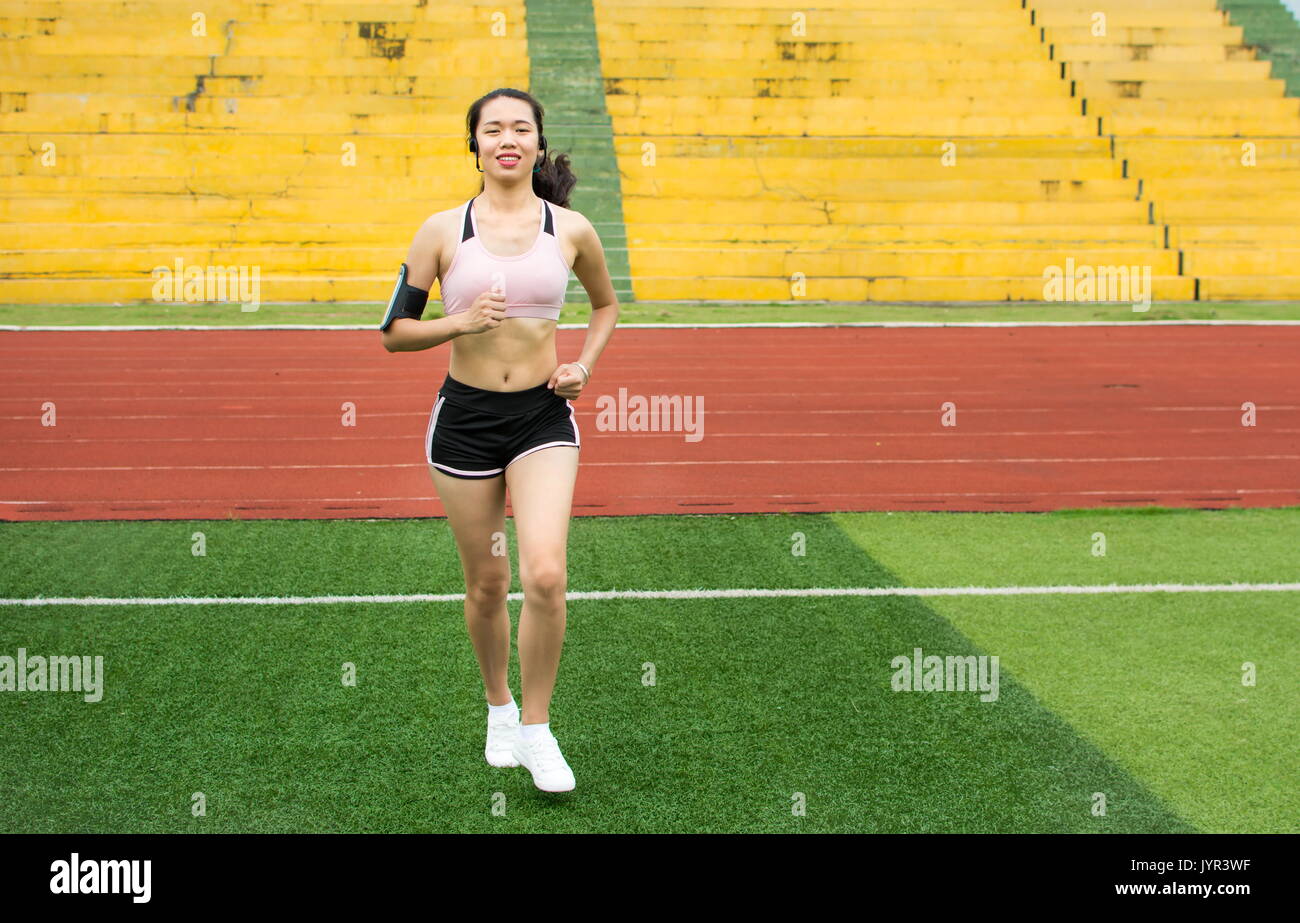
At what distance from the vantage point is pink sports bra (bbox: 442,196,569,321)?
411 centimetres

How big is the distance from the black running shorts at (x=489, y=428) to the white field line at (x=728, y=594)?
7.22 feet

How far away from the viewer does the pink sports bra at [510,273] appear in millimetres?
4109

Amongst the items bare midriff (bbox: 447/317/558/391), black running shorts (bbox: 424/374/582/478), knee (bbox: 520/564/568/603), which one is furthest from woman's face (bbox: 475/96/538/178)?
knee (bbox: 520/564/568/603)

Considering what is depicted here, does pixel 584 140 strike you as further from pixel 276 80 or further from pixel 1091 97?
pixel 1091 97

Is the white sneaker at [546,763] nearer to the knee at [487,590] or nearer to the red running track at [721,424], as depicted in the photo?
the knee at [487,590]

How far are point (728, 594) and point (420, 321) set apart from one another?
2789 millimetres

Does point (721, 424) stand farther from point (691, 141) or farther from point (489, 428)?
point (691, 141)

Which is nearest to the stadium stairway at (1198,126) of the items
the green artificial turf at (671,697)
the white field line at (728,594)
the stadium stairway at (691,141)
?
the stadium stairway at (691,141)

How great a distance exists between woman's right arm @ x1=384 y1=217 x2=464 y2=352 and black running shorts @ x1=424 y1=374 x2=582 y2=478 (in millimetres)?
175

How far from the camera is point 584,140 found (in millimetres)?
25391

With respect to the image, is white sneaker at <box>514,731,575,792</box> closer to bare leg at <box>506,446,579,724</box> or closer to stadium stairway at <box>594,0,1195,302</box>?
bare leg at <box>506,446,579,724</box>

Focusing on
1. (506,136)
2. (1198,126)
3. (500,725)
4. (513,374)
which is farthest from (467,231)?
(1198,126)

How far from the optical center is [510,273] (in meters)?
4.11

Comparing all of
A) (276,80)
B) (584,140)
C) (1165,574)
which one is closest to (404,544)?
(1165,574)
